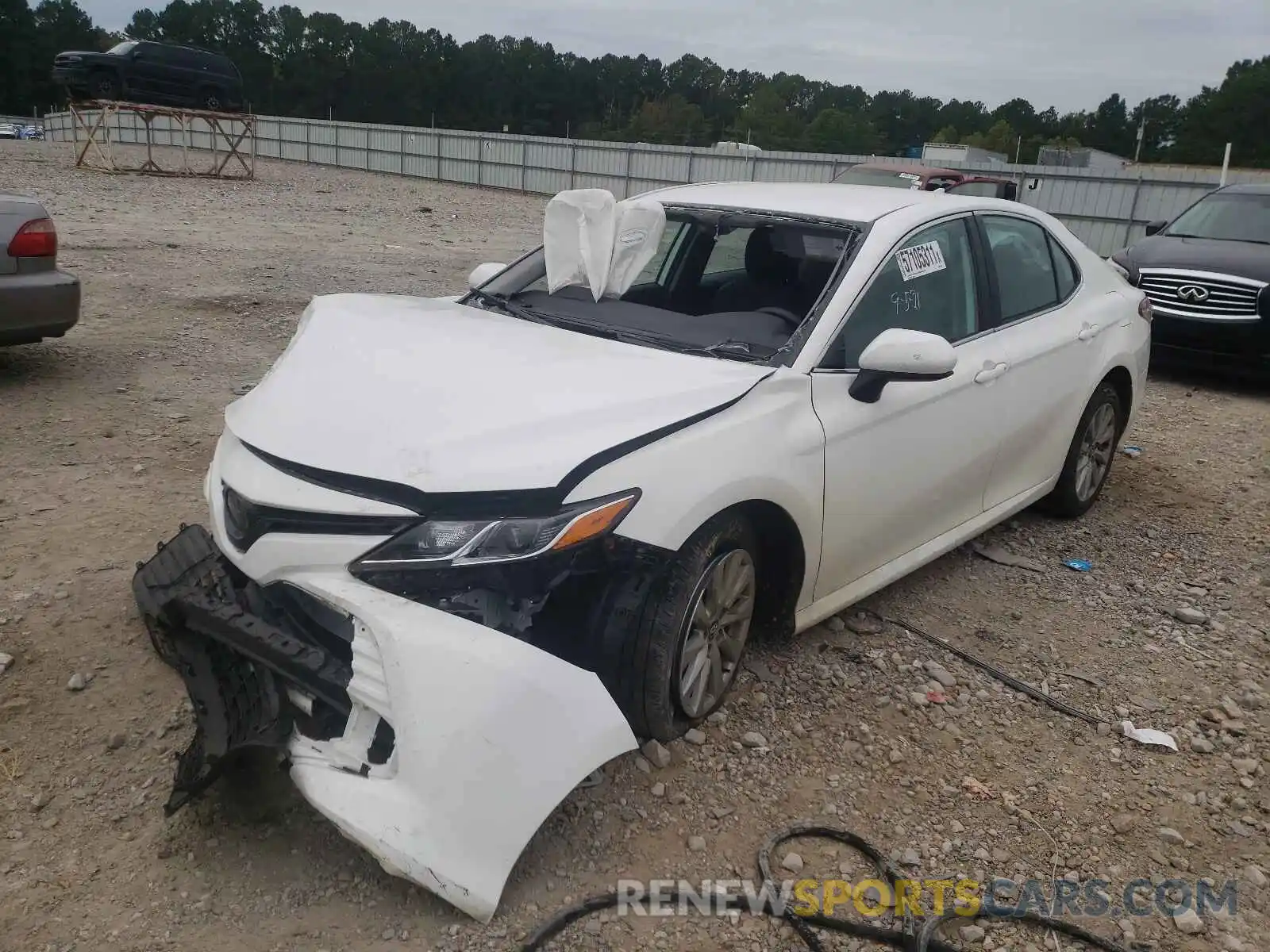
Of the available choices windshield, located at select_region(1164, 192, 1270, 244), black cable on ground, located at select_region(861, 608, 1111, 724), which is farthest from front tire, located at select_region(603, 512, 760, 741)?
windshield, located at select_region(1164, 192, 1270, 244)

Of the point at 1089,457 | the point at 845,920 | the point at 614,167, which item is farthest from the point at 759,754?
the point at 614,167

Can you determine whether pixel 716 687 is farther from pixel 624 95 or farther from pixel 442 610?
pixel 624 95

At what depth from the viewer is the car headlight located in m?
2.34

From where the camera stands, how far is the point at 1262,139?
224 feet

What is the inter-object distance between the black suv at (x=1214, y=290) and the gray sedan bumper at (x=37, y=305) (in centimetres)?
802

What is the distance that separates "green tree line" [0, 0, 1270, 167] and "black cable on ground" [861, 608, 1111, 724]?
7156cm

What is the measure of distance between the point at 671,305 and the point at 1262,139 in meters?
80.6

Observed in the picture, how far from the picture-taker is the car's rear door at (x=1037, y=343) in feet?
13.5

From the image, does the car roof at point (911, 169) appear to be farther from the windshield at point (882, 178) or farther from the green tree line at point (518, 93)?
the green tree line at point (518, 93)

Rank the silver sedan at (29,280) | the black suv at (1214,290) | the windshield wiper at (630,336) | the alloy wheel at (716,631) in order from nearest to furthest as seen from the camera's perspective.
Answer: the alloy wheel at (716,631), the windshield wiper at (630,336), the silver sedan at (29,280), the black suv at (1214,290)

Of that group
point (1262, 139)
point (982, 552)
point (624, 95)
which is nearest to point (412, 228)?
point (982, 552)

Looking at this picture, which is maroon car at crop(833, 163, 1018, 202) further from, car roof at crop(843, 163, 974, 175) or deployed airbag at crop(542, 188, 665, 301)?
deployed airbag at crop(542, 188, 665, 301)

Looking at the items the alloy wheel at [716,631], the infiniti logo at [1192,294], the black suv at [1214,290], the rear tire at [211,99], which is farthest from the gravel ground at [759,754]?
the rear tire at [211,99]

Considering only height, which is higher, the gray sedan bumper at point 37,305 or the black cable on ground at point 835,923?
the gray sedan bumper at point 37,305
